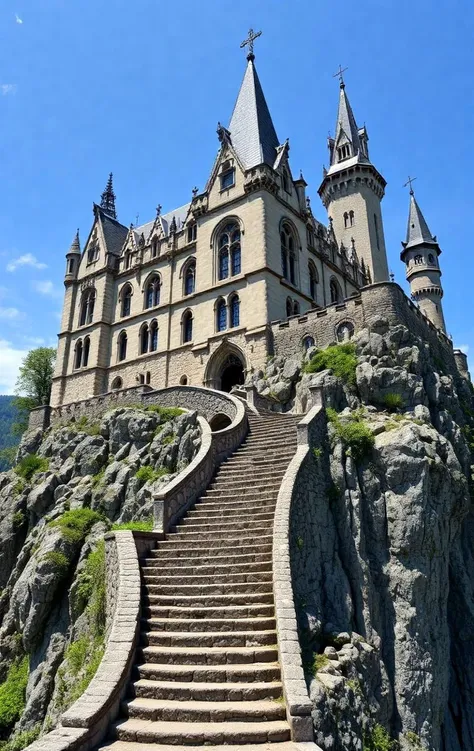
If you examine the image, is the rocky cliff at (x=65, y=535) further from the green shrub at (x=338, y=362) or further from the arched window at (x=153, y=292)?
the arched window at (x=153, y=292)

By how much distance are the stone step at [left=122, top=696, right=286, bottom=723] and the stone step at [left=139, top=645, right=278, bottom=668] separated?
2.55 feet

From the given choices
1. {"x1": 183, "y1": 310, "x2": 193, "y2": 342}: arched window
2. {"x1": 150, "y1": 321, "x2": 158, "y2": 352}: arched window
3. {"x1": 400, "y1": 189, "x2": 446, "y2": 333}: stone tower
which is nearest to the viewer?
{"x1": 183, "y1": 310, "x2": 193, "y2": 342}: arched window

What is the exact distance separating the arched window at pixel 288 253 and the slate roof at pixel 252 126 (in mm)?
4775

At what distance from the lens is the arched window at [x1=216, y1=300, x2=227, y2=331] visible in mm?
32562

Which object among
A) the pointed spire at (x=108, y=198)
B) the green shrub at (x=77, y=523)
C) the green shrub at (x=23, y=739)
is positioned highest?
the pointed spire at (x=108, y=198)

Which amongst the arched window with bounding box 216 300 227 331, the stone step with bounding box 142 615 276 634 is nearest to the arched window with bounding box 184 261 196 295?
the arched window with bounding box 216 300 227 331

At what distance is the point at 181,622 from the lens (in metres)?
9.34

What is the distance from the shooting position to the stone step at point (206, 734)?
6812mm

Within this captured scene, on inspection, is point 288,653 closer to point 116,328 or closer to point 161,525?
point 161,525

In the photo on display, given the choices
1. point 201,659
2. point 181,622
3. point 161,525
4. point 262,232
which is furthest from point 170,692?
point 262,232

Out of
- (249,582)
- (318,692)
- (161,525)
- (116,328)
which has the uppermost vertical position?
(116,328)

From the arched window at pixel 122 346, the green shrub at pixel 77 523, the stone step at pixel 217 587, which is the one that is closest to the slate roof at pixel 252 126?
the arched window at pixel 122 346

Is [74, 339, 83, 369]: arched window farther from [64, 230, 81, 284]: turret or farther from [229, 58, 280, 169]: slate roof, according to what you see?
[229, 58, 280, 169]: slate roof

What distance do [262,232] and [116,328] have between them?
52.4 feet
